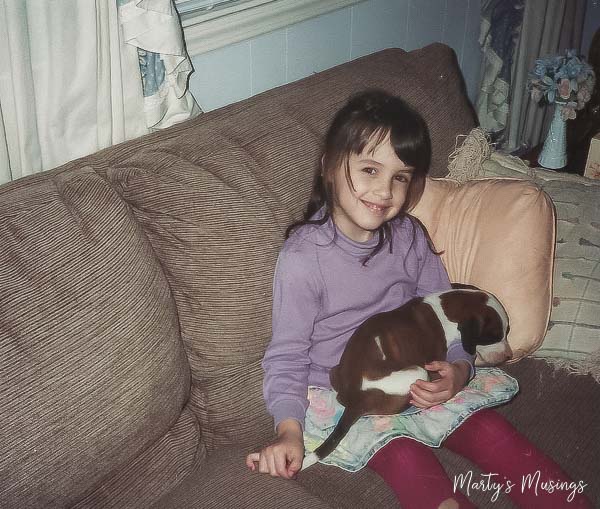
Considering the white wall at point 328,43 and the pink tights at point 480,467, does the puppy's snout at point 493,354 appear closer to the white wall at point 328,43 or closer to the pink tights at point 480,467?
the pink tights at point 480,467

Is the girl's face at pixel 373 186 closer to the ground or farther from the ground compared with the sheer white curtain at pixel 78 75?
closer to the ground

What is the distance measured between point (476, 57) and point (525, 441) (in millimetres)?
2142

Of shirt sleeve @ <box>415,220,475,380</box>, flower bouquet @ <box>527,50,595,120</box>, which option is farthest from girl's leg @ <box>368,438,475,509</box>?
flower bouquet @ <box>527,50,595,120</box>

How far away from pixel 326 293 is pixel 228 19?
0.85 m

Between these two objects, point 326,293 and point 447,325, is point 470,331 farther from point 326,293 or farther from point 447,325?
point 326,293

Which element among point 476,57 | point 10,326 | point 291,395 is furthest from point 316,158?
point 476,57

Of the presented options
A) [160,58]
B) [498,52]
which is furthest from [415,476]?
[498,52]

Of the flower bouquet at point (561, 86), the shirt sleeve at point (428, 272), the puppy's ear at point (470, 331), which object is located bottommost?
the puppy's ear at point (470, 331)

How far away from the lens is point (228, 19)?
1618 millimetres

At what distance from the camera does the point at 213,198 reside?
114 centimetres

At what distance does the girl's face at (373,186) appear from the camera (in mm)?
1199

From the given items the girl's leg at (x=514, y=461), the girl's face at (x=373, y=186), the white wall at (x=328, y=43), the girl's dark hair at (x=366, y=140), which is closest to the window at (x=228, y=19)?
the white wall at (x=328, y=43)

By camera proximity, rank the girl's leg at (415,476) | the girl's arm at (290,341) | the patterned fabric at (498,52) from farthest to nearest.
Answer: the patterned fabric at (498,52) < the girl's arm at (290,341) < the girl's leg at (415,476)

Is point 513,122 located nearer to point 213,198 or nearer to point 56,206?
point 213,198
